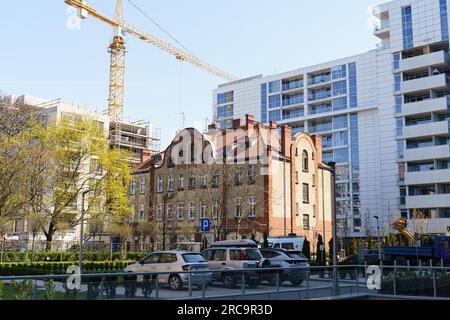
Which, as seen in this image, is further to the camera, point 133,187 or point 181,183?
point 133,187

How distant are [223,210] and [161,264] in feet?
92.8

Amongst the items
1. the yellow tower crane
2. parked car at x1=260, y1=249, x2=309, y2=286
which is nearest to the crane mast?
the yellow tower crane

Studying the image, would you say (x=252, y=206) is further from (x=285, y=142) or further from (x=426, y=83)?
(x=426, y=83)

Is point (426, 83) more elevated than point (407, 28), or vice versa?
point (407, 28)

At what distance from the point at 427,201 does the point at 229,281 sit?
184ft

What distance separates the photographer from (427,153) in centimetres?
6581

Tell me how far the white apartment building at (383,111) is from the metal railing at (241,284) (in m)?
46.6

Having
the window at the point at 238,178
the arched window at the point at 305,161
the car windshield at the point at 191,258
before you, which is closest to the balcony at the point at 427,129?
the arched window at the point at 305,161

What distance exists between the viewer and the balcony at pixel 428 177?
209 ft

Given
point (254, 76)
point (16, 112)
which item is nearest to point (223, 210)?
point (16, 112)

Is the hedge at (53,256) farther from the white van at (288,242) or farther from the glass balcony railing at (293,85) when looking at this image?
the glass balcony railing at (293,85)

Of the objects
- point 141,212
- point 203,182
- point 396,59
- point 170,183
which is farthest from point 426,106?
point 141,212
